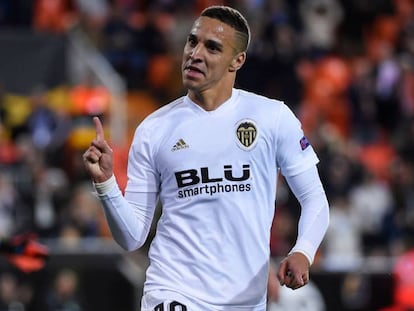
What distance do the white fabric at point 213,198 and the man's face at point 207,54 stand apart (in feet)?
0.51

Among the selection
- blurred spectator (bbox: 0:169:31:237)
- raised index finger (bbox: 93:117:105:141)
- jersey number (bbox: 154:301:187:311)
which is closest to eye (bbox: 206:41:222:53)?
raised index finger (bbox: 93:117:105:141)

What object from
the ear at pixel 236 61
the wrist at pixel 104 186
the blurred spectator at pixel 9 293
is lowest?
the blurred spectator at pixel 9 293

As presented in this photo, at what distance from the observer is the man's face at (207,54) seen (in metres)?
5.87

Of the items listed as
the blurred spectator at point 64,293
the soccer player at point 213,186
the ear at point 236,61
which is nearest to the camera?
the soccer player at point 213,186

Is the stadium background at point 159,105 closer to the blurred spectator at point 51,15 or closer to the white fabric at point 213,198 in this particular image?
the blurred spectator at point 51,15

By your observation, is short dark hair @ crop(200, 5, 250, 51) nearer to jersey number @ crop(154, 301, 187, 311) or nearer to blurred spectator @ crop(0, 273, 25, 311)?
jersey number @ crop(154, 301, 187, 311)

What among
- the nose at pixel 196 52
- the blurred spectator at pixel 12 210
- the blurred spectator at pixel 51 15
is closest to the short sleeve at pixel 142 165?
the nose at pixel 196 52

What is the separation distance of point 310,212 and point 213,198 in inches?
17.6

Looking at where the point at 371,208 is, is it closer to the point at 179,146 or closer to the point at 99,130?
the point at 179,146

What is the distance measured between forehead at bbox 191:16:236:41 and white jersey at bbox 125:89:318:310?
12.3 inches

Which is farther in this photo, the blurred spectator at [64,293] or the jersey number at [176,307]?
the blurred spectator at [64,293]

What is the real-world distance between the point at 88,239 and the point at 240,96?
310 inches

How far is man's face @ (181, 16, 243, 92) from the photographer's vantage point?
19.3 feet

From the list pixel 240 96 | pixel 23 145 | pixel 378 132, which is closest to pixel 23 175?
pixel 23 145
